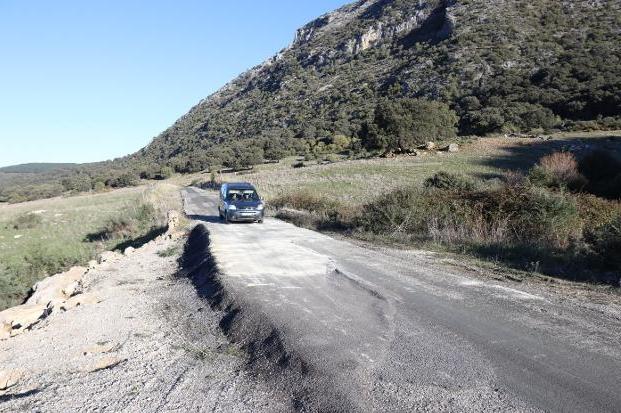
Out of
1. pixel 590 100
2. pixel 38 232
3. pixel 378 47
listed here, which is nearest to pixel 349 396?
pixel 38 232

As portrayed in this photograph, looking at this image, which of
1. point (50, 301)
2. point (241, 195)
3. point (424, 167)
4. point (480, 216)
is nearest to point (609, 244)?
point (480, 216)

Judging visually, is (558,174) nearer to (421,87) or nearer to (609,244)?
(609,244)

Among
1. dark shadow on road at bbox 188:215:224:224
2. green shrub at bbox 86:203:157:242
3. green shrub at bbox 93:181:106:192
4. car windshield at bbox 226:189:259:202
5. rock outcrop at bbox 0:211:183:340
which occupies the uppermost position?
car windshield at bbox 226:189:259:202

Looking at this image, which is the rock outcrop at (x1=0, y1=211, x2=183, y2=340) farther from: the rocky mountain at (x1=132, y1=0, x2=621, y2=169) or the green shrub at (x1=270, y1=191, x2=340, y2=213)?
the rocky mountain at (x1=132, y1=0, x2=621, y2=169)

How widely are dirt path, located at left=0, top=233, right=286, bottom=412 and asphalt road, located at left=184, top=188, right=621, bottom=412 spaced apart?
0.80 meters

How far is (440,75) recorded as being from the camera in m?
86.7

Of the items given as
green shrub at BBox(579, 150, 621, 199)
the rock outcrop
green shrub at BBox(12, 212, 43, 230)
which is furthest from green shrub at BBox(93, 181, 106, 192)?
green shrub at BBox(579, 150, 621, 199)

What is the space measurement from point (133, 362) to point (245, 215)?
15428mm

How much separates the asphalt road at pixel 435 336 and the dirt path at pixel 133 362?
2.63ft

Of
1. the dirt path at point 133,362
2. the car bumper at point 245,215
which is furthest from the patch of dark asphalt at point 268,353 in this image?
the car bumper at point 245,215

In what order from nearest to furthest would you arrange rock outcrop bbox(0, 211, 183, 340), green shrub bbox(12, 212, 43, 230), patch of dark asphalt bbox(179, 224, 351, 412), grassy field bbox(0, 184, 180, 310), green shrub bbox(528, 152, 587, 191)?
patch of dark asphalt bbox(179, 224, 351, 412) < rock outcrop bbox(0, 211, 183, 340) < grassy field bbox(0, 184, 180, 310) < green shrub bbox(528, 152, 587, 191) < green shrub bbox(12, 212, 43, 230)

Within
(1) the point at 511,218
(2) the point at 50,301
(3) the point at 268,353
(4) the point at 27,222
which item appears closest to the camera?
(3) the point at 268,353

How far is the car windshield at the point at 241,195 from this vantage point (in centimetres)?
2208

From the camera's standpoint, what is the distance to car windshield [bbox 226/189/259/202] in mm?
22078
